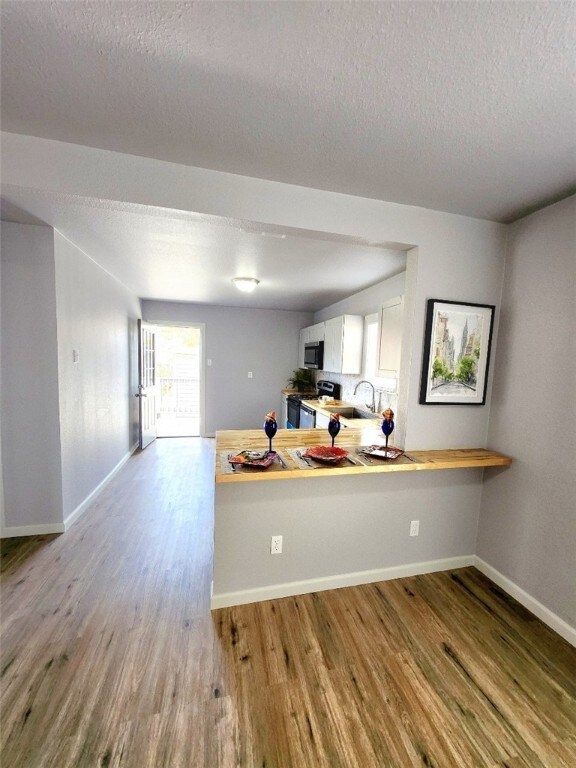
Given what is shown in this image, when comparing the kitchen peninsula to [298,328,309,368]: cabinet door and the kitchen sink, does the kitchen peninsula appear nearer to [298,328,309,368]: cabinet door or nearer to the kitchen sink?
the kitchen sink

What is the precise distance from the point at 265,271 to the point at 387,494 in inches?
95.0

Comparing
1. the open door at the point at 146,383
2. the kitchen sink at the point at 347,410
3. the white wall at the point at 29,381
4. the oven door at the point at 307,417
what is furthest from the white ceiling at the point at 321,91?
the open door at the point at 146,383

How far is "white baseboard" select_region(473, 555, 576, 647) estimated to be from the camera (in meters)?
1.66

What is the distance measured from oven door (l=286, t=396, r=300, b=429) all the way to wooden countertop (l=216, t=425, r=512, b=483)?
199 cm

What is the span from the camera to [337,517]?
194cm

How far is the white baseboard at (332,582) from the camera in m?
1.80

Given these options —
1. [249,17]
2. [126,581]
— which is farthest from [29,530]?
[249,17]

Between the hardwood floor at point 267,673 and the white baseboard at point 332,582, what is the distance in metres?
0.05

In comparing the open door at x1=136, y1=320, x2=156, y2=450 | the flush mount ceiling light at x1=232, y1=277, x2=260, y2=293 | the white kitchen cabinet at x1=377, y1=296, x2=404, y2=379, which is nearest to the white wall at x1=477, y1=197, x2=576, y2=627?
the white kitchen cabinet at x1=377, y1=296, x2=404, y2=379

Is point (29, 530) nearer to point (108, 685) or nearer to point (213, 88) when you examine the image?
point (108, 685)

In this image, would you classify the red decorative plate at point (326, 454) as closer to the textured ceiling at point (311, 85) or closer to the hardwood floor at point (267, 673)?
the hardwood floor at point (267, 673)

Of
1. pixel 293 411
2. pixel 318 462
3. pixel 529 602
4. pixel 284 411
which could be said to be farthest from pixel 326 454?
pixel 284 411

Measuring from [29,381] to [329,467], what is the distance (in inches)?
91.8

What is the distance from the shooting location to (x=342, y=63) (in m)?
0.98
